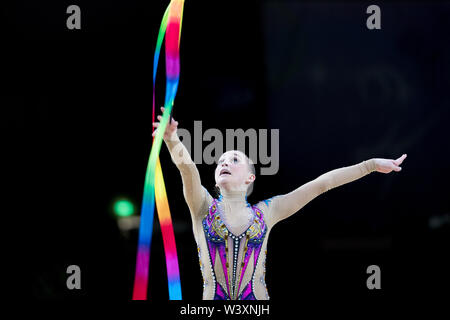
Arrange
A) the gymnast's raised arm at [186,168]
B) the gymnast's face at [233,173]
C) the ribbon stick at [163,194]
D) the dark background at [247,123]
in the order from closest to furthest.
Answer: the ribbon stick at [163,194] < the gymnast's raised arm at [186,168] < the gymnast's face at [233,173] < the dark background at [247,123]

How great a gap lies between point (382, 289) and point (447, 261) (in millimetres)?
511

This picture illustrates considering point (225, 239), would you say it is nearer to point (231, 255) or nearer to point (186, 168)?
point (231, 255)

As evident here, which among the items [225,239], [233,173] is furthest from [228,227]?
[233,173]

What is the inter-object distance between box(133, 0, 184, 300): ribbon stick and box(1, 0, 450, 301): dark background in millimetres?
980

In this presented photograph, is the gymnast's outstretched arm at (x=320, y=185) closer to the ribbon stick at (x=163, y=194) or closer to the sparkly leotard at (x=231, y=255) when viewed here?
the sparkly leotard at (x=231, y=255)

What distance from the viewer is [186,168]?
8.00ft

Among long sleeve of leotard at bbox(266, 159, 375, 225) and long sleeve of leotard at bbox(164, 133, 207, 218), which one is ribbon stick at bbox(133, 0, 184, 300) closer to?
long sleeve of leotard at bbox(164, 133, 207, 218)

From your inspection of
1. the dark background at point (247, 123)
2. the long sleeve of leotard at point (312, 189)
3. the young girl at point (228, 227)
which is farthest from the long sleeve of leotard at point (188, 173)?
the dark background at point (247, 123)

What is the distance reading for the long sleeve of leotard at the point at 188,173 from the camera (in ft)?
7.86

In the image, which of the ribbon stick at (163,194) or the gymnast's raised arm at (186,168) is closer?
the ribbon stick at (163,194)

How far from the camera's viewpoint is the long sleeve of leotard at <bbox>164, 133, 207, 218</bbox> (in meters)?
2.39

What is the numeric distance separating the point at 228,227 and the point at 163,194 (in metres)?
0.31

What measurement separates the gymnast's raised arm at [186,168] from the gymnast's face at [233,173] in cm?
10

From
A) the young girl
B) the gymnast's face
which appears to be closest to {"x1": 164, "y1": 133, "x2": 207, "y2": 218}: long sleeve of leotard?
the young girl
